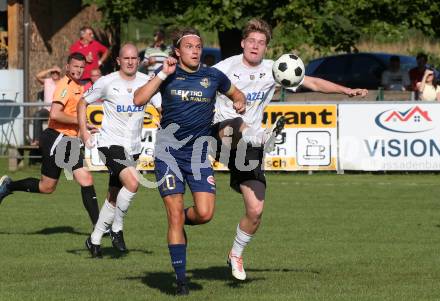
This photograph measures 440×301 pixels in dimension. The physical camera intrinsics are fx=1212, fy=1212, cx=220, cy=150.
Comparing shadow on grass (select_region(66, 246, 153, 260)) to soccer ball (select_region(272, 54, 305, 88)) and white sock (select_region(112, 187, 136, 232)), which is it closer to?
white sock (select_region(112, 187, 136, 232))

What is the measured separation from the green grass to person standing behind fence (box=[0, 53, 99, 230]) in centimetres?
66

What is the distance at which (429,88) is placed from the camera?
76.8 ft

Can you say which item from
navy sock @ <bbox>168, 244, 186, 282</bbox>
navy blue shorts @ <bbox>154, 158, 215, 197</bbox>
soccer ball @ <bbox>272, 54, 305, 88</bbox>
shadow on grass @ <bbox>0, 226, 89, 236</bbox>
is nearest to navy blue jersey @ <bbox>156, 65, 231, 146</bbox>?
navy blue shorts @ <bbox>154, 158, 215, 197</bbox>

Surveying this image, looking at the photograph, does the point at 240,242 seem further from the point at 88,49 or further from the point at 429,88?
the point at 88,49

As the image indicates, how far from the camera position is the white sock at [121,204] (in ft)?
41.2

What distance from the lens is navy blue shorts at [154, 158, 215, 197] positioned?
9812 mm

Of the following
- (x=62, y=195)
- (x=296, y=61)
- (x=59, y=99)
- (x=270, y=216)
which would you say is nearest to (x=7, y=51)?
(x=62, y=195)

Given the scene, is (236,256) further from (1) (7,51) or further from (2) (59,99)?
(1) (7,51)

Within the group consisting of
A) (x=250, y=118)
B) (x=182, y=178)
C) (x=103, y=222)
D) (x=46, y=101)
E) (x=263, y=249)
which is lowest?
(x=263, y=249)

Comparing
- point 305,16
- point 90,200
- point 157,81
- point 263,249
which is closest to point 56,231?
point 90,200

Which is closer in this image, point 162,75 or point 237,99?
point 162,75

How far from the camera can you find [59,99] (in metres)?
13.2

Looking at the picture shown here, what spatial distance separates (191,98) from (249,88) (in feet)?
3.43

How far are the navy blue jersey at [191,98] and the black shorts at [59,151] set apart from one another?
3.61 m
